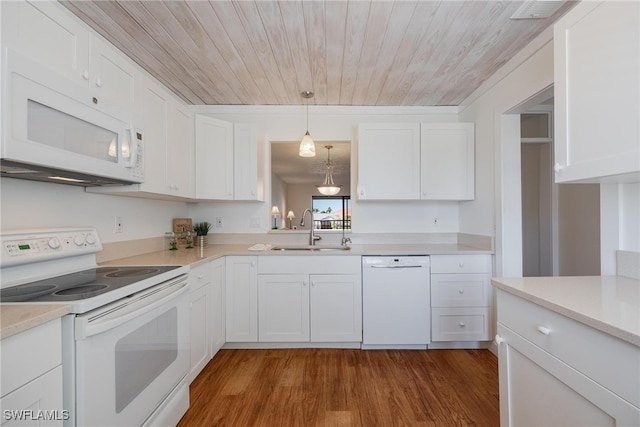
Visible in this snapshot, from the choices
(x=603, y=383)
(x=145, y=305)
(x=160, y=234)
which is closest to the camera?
(x=603, y=383)

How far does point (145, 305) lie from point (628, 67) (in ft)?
6.82

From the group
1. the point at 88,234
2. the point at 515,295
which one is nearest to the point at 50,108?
the point at 88,234

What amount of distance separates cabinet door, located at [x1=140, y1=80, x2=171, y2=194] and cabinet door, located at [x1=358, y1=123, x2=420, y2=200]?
65.4 inches

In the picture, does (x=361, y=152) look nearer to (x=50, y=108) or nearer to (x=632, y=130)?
(x=632, y=130)

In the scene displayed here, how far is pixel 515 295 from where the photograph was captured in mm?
1159

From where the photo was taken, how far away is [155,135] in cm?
197

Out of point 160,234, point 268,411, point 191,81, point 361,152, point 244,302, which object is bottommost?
point 268,411

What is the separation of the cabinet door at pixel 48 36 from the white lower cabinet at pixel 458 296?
8.75ft

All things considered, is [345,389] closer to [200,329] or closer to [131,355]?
[200,329]

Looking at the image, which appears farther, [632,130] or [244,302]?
[244,302]

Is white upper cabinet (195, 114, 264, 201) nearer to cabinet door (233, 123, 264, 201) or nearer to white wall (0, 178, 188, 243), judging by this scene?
cabinet door (233, 123, 264, 201)

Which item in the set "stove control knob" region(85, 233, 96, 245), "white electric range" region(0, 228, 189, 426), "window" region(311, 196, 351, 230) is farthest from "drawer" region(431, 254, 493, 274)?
"window" region(311, 196, 351, 230)

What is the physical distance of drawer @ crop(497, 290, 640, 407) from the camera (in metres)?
0.72

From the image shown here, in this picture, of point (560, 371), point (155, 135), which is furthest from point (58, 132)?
point (560, 371)
